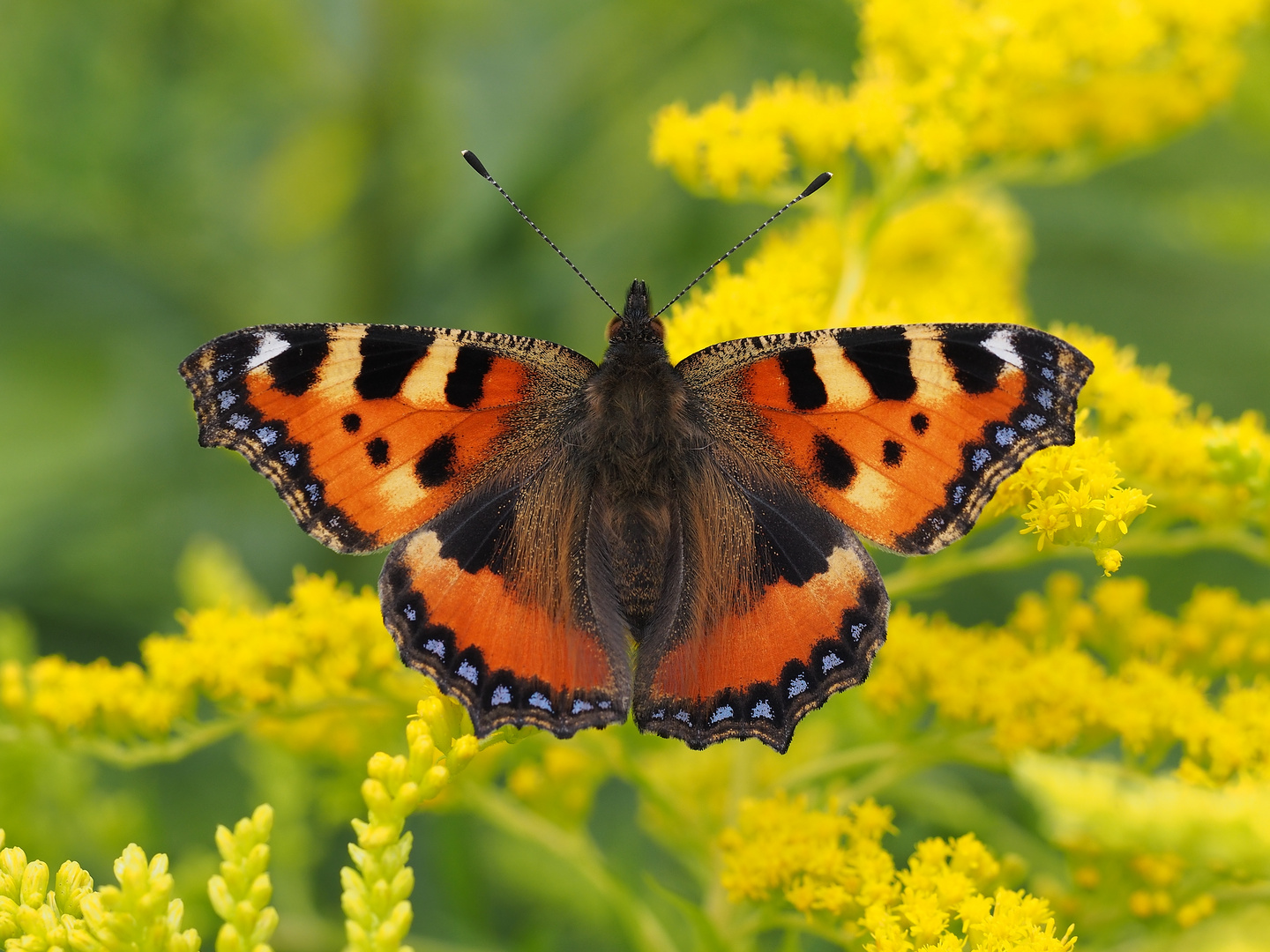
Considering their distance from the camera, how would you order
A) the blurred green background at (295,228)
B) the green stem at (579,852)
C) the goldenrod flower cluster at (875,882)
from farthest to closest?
the blurred green background at (295,228), the green stem at (579,852), the goldenrod flower cluster at (875,882)

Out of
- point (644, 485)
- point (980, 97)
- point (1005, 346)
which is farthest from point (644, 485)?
point (980, 97)

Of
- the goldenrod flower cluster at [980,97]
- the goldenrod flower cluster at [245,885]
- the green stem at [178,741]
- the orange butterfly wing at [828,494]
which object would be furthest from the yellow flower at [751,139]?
the goldenrod flower cluster at [245,885]

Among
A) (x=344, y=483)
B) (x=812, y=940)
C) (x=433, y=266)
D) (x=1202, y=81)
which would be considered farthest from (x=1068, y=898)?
(x=433, y=266)

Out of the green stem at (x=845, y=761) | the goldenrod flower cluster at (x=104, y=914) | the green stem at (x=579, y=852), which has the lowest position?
the goldenrod flower cluster at (x=104, y=914)

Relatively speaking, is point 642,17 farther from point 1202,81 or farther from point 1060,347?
point 1060,347

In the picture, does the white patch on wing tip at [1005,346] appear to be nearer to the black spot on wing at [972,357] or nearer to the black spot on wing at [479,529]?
the black spot on wing at [972,357]

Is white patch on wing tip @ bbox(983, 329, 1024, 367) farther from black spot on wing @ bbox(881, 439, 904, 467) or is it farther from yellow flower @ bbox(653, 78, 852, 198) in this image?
yellow flower @ bbox(653, 78, 852, 198)
